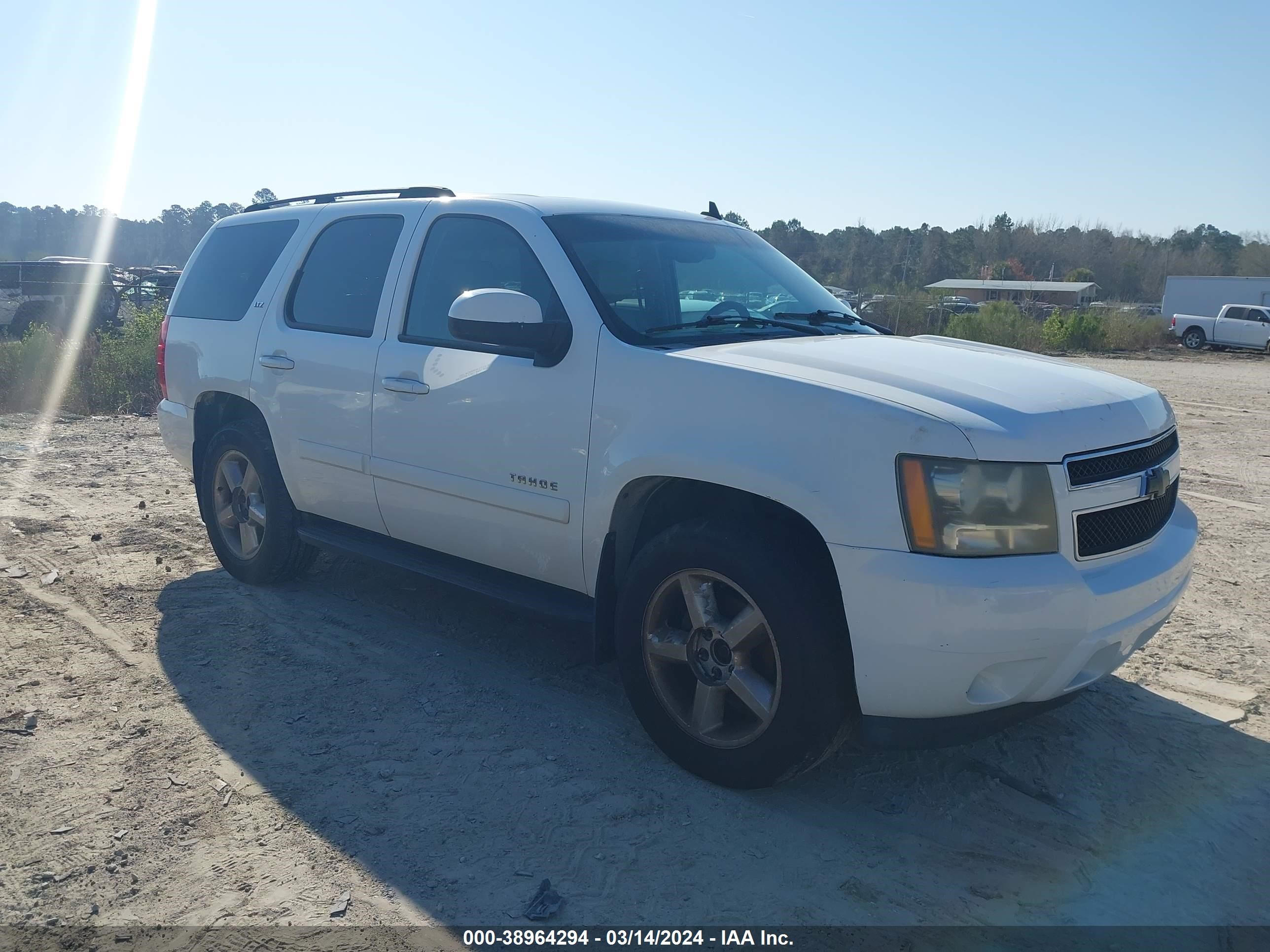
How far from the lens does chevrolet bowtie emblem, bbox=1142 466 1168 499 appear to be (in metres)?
3.15

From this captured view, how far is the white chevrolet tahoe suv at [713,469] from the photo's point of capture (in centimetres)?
282

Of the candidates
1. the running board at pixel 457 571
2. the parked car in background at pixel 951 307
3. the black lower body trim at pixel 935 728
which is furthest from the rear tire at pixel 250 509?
the parked car in background at pixel 951 307

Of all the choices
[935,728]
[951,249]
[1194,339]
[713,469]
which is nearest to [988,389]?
[713,469]

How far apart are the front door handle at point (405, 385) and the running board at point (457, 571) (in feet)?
2.38

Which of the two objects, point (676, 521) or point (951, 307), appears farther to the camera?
point (951, 307)

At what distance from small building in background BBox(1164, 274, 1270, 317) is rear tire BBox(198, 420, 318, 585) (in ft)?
153

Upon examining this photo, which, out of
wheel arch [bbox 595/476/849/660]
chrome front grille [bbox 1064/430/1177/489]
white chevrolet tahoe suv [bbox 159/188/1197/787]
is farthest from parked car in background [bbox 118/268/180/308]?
chrome front grille [bbox 1064/430/1177/489]

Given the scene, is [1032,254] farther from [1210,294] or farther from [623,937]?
[623,937]

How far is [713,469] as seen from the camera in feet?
10.4

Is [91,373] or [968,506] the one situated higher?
[968,506]

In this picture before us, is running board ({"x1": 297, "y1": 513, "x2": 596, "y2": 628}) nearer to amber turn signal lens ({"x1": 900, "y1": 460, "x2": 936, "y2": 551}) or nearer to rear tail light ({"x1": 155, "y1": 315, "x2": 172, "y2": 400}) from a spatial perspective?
amber turn signal lens ({"x1": 900, "y1": 460, "x2": 936, "y2": 551})

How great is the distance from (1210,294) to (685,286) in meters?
48.7

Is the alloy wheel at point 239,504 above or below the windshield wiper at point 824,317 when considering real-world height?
below

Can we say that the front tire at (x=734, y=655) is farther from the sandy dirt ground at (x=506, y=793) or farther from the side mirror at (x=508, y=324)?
the side mirror at (x=508, y=324)
